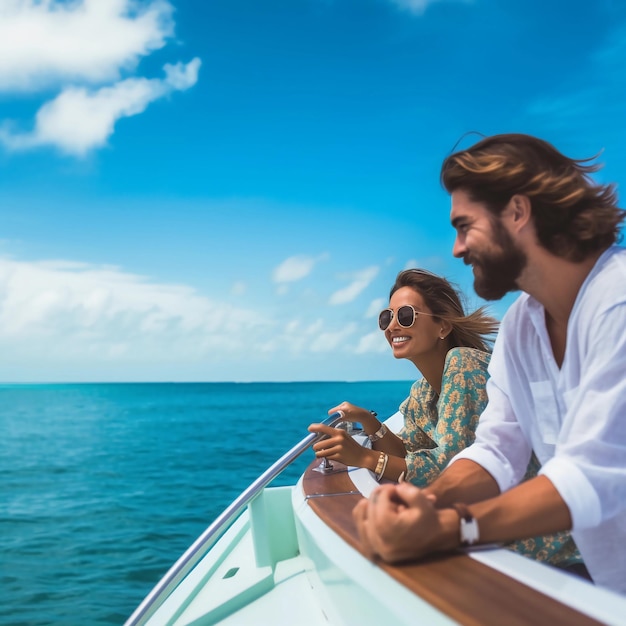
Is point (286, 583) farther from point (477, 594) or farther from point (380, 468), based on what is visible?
point (477, 594)

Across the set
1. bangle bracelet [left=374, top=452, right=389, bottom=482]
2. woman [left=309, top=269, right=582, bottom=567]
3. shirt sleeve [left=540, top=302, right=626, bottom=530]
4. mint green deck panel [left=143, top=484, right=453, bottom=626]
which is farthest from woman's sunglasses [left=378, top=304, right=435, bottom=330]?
shirt sleeve [left=540, top=302, right=626, bottom=530]

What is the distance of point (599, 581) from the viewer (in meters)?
1.38

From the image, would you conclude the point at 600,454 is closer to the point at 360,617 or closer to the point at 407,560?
the point at 407,560

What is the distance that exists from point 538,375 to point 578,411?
271 millimetres

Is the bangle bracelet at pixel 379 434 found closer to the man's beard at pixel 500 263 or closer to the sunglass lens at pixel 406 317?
the sunglass lens at pixel 406 317

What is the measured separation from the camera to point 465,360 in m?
2.28

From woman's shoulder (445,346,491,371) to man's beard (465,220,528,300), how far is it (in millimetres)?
892

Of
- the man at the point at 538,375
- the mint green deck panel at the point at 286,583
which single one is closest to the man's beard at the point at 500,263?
the man at the point at 538,375

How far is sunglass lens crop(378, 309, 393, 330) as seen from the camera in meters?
2.76

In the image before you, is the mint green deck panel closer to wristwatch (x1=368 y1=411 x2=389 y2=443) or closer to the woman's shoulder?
wristwatch (x1=368 y1=411 x2=389 y2=443)

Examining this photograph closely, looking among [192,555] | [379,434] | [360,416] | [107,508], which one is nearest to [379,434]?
[379,434]

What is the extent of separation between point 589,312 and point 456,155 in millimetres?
433

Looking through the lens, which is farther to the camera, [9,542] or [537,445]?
[9,542]

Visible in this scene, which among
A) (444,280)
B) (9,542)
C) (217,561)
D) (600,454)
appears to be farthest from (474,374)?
(9,542)
